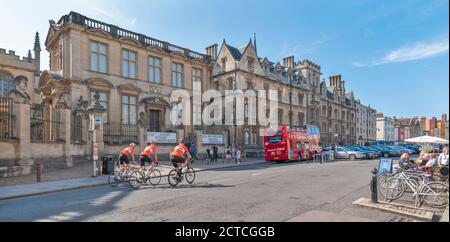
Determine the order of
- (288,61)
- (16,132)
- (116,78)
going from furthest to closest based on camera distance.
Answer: (288,61) < (116,78) < (16,132)

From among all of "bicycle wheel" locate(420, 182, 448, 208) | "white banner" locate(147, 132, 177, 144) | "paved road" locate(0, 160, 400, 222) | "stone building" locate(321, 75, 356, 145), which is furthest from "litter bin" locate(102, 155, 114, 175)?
"stone building" locate(321, 75, 356, 145)

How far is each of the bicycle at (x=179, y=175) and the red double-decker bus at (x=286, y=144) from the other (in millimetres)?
15148

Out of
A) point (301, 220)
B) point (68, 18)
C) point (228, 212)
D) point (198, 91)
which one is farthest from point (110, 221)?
point (198, 91)

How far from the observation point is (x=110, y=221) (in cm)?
635

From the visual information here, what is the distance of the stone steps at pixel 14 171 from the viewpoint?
14031 millimetres

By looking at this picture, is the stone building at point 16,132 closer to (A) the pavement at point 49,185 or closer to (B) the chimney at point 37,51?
(A) the pavement at point 49,185

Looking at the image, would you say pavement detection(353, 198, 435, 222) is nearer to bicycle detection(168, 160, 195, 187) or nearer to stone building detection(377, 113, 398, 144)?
bicycle detection(168, 160, 195, 187)

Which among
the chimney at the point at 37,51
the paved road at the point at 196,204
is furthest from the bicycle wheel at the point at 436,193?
the chimney at the point at 37,51

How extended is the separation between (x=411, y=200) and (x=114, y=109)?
72.4 feet

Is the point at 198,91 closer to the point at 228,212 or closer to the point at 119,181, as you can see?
the point at 119,181

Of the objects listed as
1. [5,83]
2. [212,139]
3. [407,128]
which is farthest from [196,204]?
[407,128]

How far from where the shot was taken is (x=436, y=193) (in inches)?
290

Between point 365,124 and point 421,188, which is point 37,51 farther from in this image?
point 365,124

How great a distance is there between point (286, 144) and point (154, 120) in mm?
12870
